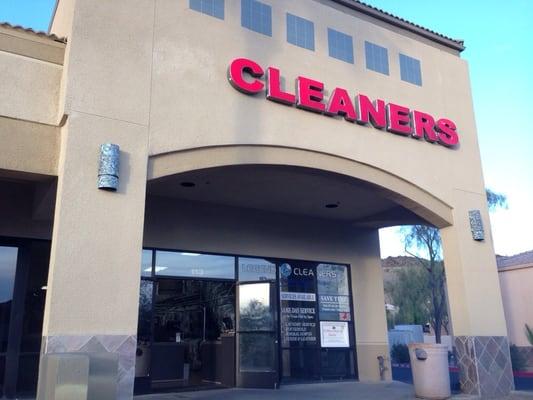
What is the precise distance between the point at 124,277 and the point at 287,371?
7.60m

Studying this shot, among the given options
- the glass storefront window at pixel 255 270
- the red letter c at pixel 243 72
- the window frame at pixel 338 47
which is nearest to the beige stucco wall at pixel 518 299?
the glass storefront window at pixel 255 270

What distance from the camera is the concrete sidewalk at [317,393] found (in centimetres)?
1172

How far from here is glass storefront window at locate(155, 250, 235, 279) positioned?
13.4m

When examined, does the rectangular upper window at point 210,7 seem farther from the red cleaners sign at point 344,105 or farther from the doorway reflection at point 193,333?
the doorway reflection at point 193,333

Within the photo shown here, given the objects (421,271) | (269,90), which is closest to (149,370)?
(269,90)

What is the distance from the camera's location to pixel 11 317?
1135cm

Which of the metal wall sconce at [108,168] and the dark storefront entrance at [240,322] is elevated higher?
the metal wall sconce at [108,168]

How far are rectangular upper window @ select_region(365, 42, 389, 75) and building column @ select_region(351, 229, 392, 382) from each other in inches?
228

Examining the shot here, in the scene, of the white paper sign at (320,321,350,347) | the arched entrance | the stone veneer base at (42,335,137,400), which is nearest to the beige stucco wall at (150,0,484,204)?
the arched entrance

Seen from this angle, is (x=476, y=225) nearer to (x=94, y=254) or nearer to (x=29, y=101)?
(x=94, y=254)

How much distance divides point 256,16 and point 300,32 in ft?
3.85

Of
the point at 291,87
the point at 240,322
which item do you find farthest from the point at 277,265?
the point at 291,87

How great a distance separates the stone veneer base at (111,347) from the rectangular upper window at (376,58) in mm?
8711

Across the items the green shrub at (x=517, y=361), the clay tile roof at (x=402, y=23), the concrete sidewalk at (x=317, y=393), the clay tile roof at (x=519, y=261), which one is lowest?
the concrete sidewalk at (x=317, y=393)
